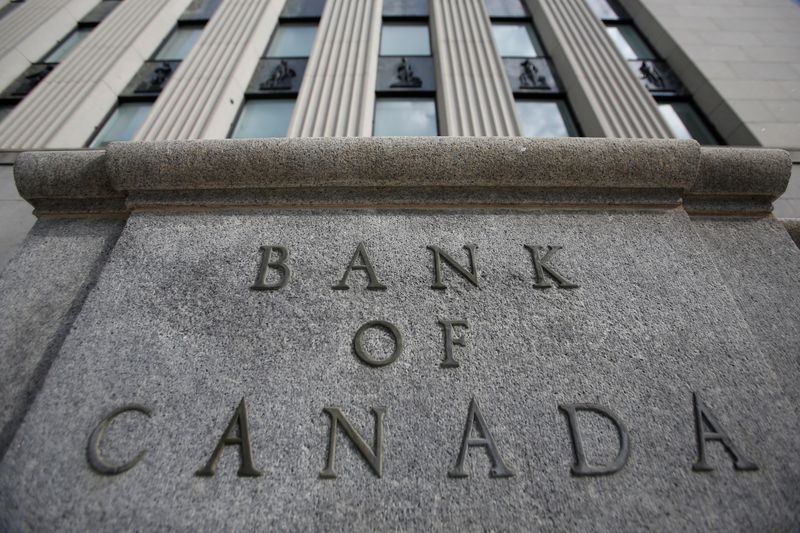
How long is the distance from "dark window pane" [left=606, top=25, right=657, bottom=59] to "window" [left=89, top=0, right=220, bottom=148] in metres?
9.21

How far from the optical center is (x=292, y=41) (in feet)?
28.6

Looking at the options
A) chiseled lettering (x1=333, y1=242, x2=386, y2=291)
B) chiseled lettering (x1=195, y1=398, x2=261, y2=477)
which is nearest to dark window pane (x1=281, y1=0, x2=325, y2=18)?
chiseled lettering (x1=333, y1=242, x2=386, y2=291)

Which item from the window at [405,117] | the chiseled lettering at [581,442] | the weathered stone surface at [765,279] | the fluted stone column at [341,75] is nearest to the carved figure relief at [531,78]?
the window at [405,117]

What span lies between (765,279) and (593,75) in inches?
203

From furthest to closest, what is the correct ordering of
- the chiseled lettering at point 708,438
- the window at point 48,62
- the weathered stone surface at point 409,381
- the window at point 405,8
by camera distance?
1. the window at point 405,8
2. the window at point 48,62
3. the chiseled lettering at point 708,438
4. the weathered stone surface at point 409,381

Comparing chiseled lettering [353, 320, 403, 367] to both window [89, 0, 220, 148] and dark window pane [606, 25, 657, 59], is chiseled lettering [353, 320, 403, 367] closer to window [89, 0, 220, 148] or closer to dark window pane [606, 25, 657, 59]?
window [89, 0, 220, 148]

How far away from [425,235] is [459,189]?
0.57 meters

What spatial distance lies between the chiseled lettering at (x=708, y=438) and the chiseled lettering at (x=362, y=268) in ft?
7.56

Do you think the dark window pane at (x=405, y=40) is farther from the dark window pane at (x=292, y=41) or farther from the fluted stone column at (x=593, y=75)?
the fluted stone column at (x=593, y=75)

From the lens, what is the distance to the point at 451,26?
816 cm

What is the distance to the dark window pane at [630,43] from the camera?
27.3ft

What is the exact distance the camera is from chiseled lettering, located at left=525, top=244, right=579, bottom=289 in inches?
123

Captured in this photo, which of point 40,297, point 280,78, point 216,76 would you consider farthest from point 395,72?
point 40,297

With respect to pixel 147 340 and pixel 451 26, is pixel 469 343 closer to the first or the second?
pixel 147 340
